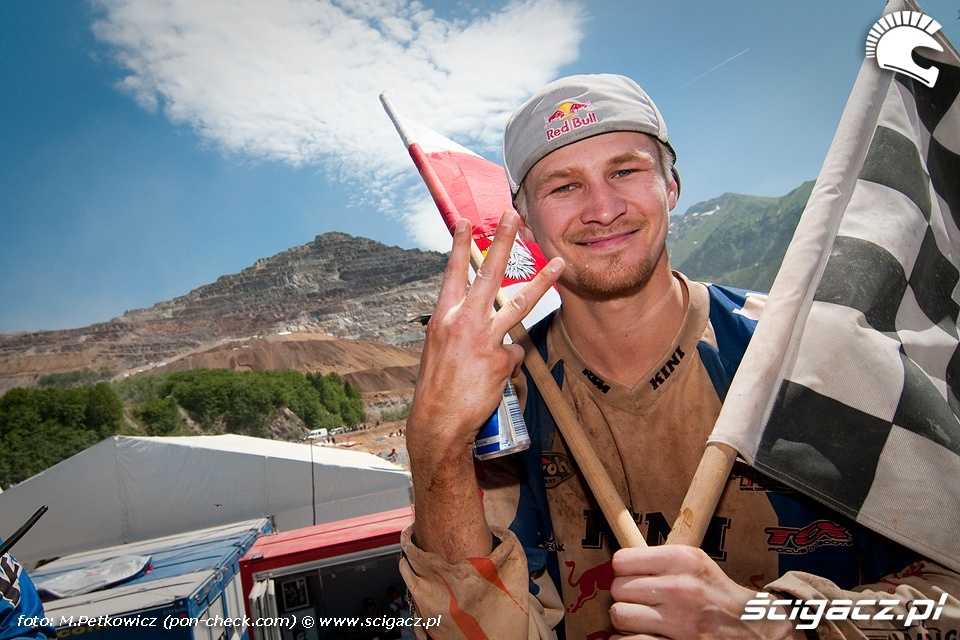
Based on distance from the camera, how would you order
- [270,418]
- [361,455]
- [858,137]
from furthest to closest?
[270,418], [361,455], [858,137]

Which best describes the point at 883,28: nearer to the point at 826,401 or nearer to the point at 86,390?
the point at 826,401

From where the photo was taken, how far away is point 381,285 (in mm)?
165625

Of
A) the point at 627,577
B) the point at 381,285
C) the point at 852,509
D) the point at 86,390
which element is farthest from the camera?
the point at 381,285

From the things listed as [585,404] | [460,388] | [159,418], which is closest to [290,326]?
[159,418]

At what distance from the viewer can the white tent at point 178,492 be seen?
14.3 metres

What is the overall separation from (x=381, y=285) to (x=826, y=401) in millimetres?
166923

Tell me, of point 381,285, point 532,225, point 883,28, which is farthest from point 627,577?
point 381,285

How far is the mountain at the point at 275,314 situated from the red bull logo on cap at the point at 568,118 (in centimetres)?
8537

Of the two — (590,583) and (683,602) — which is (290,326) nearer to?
(590,583)

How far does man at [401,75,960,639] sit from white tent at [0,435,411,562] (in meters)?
12.7

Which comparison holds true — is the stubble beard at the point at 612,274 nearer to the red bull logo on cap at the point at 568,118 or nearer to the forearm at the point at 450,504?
the red bull logo on cap at the point at 568,118

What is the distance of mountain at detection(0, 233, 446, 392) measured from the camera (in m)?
115

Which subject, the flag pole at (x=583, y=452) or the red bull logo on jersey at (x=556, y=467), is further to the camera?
the red bull logo on jersey at (x=556, y=467)

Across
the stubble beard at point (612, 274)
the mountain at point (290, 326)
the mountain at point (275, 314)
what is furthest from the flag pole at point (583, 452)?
the mountain at point (275, 314)
